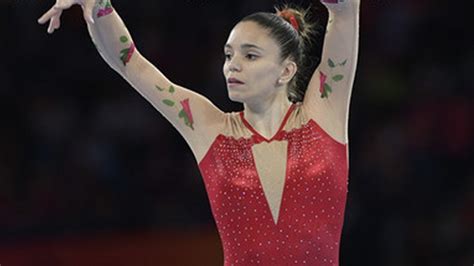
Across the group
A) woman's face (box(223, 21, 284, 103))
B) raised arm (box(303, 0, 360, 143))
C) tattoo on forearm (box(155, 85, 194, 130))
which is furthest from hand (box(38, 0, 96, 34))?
raised arm (box(303, 0, 360, 143))

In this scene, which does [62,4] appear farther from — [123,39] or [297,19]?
[297,19]

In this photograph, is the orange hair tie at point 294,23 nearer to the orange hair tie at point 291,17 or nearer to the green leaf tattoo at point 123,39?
the orange hair tie at point 291,17

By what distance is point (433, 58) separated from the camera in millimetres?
6699

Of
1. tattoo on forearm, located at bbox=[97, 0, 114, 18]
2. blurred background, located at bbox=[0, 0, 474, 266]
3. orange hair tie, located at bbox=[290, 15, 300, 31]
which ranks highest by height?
tattoo on forearm, located at bbox=[97, 0, 114, 18]

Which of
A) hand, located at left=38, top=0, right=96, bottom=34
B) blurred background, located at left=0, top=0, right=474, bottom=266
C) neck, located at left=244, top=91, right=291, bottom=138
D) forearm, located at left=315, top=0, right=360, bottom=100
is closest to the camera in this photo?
hand, located at left=38, top=0, right=96, bottom=34

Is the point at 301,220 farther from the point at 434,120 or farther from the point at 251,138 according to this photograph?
the point at 434,120

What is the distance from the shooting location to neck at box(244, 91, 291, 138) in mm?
3125

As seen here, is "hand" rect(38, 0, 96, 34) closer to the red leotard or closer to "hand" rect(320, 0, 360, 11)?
the red leotard

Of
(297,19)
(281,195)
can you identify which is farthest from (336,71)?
(281,195)

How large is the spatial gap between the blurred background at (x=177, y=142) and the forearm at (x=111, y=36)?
2.47 metres

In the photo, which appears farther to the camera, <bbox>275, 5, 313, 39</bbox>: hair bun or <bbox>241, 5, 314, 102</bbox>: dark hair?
<bbox>275, 5, 313, 39</bbox>: hair bun

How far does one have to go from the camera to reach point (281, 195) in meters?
3.04

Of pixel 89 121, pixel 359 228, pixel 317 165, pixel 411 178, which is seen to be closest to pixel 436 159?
pixel 411 178

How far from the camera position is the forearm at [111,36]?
311cm
